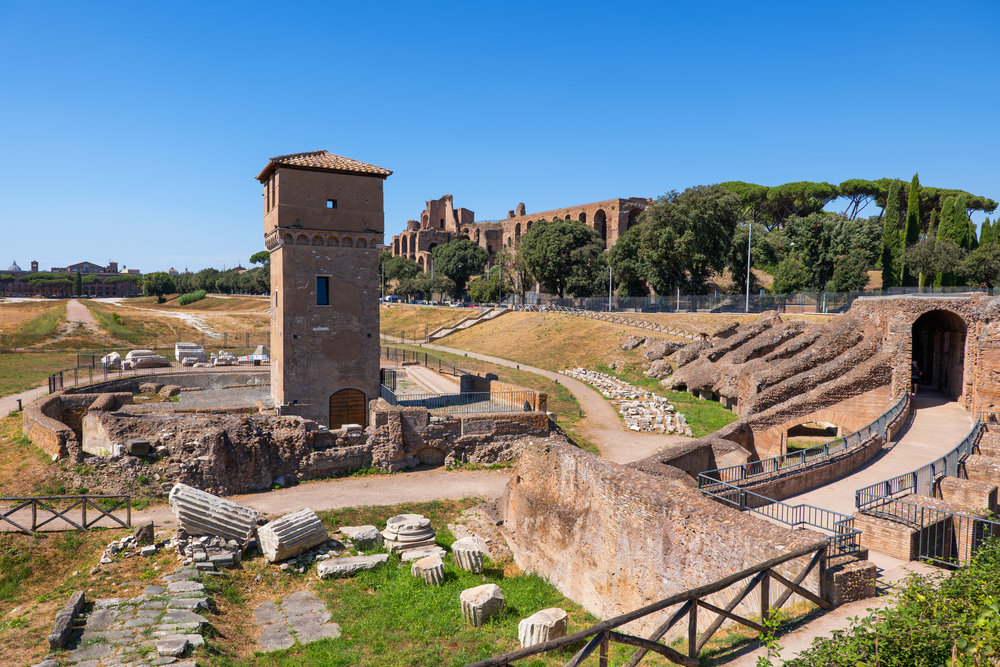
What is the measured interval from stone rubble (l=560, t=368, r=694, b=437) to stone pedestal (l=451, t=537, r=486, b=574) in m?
13.6

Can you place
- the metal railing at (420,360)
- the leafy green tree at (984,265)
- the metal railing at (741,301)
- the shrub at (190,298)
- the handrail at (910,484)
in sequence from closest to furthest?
the handrail at (910,484)
the metal railing at (420,360)
the metal railing at (741,301)
the leafy green tree at (984,265)
the shrub at (190,298)

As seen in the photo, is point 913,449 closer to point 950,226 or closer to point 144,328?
point 950,226

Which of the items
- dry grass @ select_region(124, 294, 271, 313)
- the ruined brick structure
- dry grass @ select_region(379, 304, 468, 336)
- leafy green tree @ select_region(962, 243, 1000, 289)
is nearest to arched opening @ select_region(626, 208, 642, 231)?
the ruined brick structure

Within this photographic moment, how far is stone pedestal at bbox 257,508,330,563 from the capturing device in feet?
43.9

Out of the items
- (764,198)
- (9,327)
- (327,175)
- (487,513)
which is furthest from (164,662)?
(764,198)

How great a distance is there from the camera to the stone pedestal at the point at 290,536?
526 inches

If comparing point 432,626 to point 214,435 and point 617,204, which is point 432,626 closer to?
point 214,435

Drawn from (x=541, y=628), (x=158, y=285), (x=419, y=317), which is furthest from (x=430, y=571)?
(x=158, y=285)

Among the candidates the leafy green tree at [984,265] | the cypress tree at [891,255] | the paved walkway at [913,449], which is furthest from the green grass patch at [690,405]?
the cypress tree at [891,255]

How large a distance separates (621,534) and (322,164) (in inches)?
700

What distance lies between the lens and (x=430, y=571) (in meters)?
12.6

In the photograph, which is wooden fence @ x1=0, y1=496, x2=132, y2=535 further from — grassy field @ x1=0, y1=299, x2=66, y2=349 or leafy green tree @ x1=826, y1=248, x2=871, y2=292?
leafy green tree @ x1=826, y1=248, x2=871, y2=292

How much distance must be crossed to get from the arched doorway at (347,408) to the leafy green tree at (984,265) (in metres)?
48.4

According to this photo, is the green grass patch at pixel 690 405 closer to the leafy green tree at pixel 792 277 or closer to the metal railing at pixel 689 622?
the metal railing at pixel 689 622
